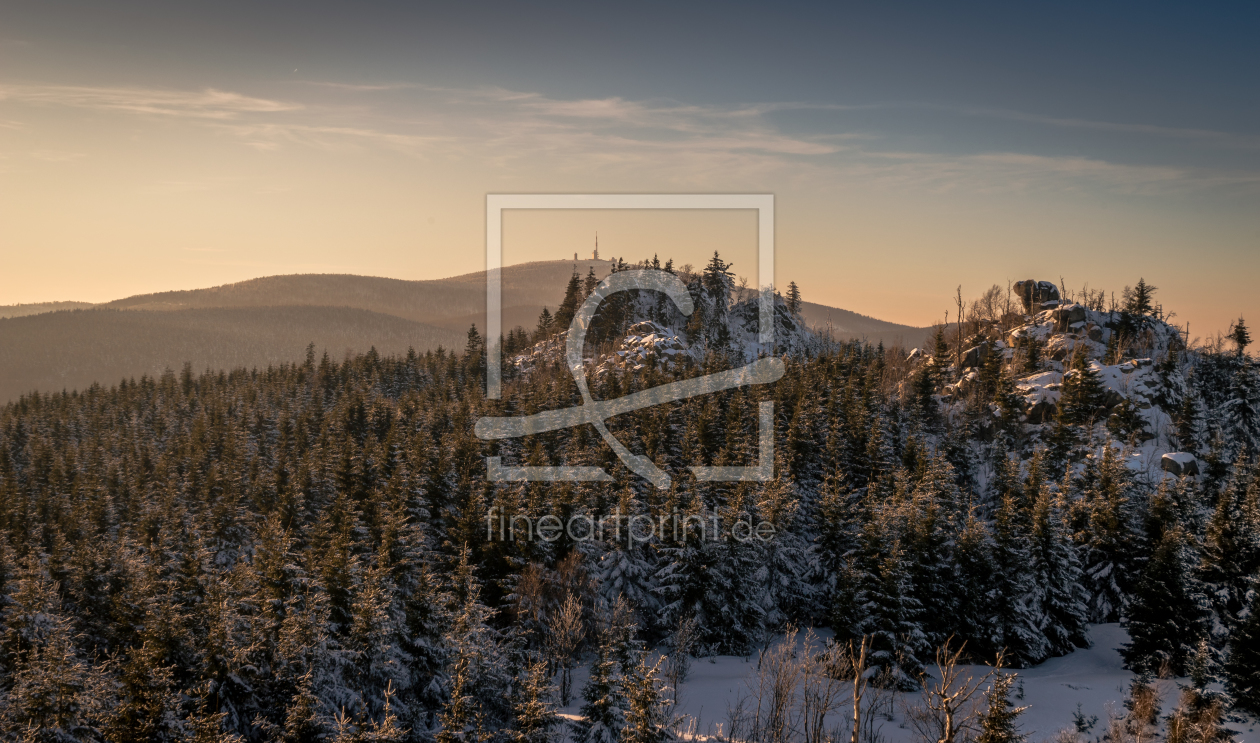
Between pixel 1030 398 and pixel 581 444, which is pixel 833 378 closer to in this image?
pixel 1030 398

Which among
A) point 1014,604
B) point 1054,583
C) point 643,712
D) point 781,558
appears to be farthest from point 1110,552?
point 643,712

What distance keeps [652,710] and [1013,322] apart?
119 m

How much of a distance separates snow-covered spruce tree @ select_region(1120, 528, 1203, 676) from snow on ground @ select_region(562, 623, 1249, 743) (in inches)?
63.8

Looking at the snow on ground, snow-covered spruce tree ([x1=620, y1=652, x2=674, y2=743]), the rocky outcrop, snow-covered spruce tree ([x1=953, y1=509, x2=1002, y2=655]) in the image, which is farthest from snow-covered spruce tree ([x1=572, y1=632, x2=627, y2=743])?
the rocky outcrop

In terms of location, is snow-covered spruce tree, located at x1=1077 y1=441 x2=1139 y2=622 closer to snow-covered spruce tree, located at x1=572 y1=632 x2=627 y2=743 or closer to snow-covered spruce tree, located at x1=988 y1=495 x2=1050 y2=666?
snow-covered spruce tree, located at x1=988 y1=495 x2=1050 y2=666

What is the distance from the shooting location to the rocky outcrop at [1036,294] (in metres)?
126

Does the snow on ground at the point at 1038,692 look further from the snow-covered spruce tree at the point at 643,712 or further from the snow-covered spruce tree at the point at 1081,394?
the snow-covered spruce tree at the point at 1081,394

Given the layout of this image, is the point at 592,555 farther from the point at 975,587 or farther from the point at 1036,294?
the point at 1036,294

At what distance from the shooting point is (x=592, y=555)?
48375mm

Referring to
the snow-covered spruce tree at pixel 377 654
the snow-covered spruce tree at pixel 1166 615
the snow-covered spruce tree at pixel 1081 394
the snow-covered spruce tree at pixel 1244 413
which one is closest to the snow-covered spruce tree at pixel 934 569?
the snow-covered spruce tree at pixel 1166 615

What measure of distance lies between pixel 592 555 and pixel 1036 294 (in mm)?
111950

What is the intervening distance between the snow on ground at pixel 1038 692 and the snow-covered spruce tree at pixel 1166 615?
5.31 feet

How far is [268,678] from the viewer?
1179 inches

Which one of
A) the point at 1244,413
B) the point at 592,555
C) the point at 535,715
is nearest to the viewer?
the point at 535,715
